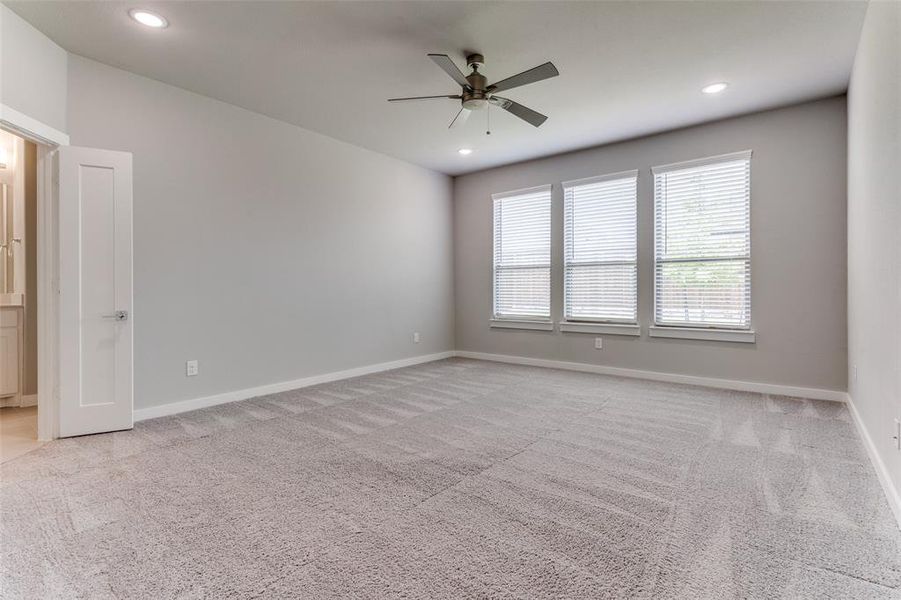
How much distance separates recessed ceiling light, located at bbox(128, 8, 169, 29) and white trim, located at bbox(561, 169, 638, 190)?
4.47m

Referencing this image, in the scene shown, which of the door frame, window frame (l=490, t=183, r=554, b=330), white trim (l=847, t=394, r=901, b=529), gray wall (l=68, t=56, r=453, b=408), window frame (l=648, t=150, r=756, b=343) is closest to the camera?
white trim (l=847, t=394, r=901, b=529)

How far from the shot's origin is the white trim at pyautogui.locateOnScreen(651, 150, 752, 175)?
4478 millimetres

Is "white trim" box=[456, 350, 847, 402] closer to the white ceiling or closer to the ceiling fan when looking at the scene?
the white ceiling

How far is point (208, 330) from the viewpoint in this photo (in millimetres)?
4023

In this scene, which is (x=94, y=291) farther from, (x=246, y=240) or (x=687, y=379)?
(x=687, y=379)

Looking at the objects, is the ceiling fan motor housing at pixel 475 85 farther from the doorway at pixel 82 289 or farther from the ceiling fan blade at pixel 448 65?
the doorway at pixel 82 289

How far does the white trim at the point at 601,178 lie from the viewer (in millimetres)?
5200

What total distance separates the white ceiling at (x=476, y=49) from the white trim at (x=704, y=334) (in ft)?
7.39

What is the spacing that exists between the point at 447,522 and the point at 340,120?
4035mm

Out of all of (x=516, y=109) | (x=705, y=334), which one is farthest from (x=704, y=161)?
(x=516, y=109)

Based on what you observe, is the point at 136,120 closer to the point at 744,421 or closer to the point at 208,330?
the point at 208,330

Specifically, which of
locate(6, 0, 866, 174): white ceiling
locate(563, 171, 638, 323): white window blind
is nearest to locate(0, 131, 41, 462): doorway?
locate(6, 0, 866, 174): white ceiling

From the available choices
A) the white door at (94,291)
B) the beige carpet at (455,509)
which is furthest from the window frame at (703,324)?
the white door at (94,291)

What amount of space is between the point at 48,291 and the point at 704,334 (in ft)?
19.5
